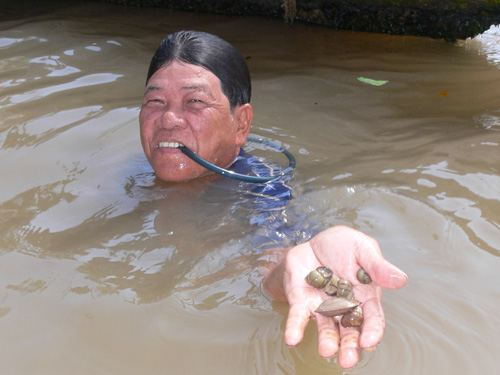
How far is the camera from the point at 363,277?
7.02ft

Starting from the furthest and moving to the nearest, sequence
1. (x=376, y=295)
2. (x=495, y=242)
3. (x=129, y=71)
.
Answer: (x=129, y=71), (x=495, y=242), (x=376, y=295)

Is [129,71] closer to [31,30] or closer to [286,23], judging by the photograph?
[31,30]

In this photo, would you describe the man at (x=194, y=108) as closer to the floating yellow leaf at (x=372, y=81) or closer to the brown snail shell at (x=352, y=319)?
the brown snail shell at (x=352, y=319)

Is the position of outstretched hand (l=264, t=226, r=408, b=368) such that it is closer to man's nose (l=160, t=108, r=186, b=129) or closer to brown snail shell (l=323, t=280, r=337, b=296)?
brown snail shell (l=323, t=280, r=337, b=296)

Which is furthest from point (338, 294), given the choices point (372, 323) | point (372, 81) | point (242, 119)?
point (372, 81)

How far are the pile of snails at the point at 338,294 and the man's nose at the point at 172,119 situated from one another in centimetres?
154

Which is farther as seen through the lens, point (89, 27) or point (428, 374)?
point (89, 27)

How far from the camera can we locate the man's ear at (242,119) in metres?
3.71

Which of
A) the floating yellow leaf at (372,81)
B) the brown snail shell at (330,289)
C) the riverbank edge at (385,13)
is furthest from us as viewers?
the riverbank edge at (385,13)

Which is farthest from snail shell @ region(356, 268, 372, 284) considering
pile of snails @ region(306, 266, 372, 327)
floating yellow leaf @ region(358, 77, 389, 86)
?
floating yellow leaf @ region(358, 77, 389, 86)

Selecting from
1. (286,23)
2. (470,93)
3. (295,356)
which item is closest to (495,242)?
(295,356)

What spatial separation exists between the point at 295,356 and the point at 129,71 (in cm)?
436

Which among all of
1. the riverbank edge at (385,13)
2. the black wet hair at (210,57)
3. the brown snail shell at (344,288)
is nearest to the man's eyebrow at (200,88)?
the black wet hair at (210,57)

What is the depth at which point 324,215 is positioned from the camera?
347cm
